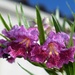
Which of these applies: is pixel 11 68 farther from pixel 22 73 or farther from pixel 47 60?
pixel 47 60

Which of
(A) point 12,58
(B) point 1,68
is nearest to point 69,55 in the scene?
(A) point 12,58

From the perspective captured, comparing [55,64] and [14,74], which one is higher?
[55,64]

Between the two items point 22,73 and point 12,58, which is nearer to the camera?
point 12,58

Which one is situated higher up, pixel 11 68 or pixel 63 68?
pixel 63 68

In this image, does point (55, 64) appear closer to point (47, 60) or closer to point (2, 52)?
point (47, 60)

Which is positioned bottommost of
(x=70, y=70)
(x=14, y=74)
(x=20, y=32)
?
(x=14, y=74)

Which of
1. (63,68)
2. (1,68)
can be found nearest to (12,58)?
(63,68)
